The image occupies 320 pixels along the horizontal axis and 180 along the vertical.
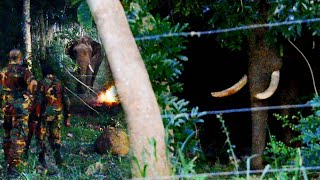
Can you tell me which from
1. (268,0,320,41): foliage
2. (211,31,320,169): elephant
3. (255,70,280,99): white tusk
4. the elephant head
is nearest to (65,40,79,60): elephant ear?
(211,31,320,169): elephant

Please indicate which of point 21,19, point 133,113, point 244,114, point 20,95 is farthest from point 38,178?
point 133,113

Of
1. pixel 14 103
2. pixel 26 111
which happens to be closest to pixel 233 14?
pixel 14 103

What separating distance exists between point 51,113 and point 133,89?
453cm

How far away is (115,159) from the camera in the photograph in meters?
8.90

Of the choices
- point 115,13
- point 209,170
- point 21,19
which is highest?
point 21,19

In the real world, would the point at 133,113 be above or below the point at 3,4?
below

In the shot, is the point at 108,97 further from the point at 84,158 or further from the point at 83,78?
the point at 84,158

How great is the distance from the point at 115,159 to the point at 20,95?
1367 mm

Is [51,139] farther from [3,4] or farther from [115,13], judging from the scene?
[115,13]

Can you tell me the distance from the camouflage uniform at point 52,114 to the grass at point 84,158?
0.45 feet

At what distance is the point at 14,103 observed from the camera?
824cm

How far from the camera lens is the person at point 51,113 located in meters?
8.38

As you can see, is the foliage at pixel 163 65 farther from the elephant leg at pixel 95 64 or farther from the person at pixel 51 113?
the elephant leg at pixel 95 64

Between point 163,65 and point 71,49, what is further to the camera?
point 71,49
